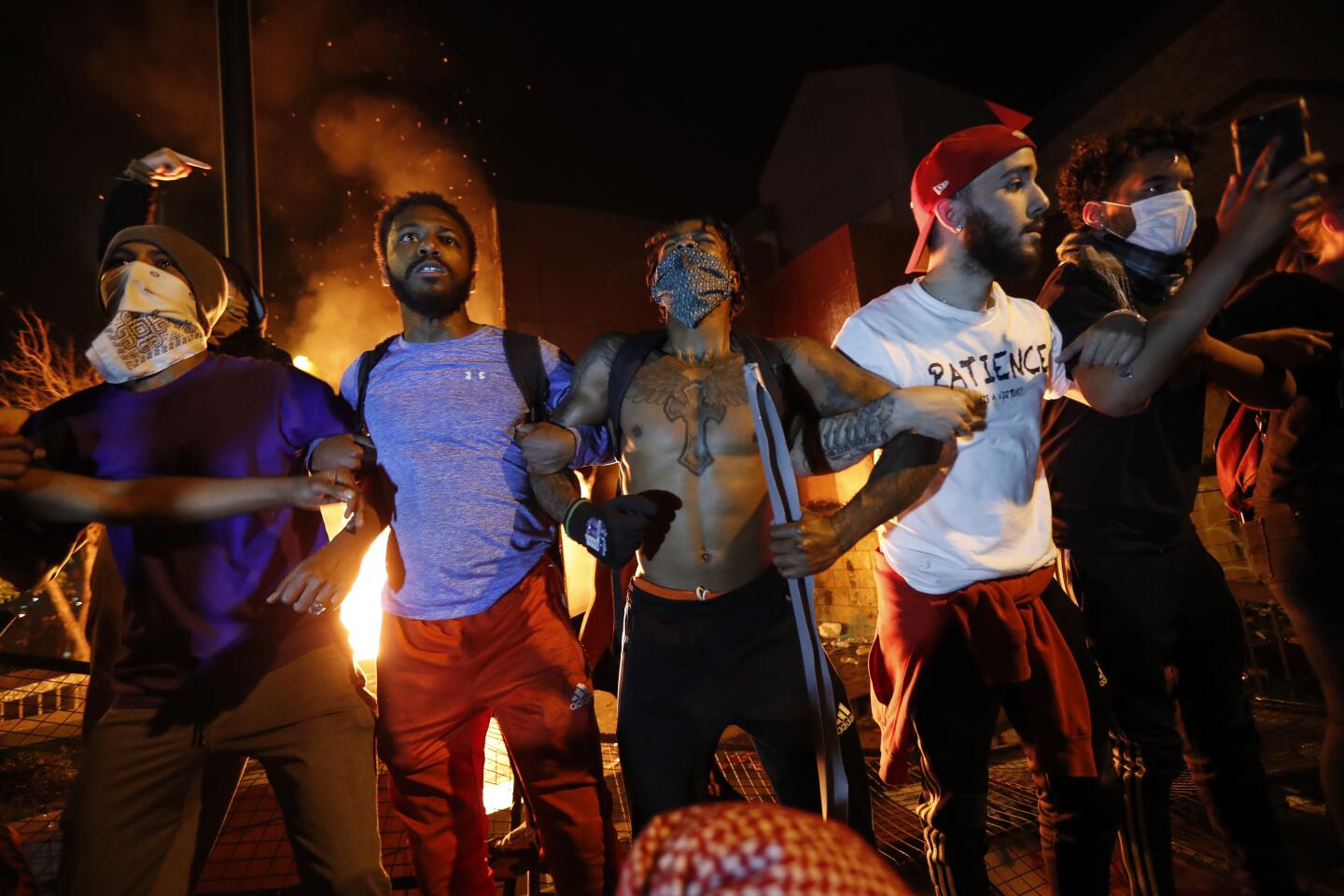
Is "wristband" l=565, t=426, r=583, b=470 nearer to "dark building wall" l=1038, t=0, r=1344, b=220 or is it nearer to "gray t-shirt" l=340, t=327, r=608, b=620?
"gray t-shirt" l=340, t=327, r=608, b=620

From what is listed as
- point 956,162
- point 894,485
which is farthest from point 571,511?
point 956,162

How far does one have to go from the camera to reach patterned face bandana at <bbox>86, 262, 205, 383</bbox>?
2604 millimetres

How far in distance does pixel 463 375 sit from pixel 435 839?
2.03 m

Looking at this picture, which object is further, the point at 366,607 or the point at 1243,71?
the point at 1243,71

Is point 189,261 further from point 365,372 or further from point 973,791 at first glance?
point 973,791

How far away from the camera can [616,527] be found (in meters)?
2.40

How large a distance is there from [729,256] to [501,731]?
2.39 metres

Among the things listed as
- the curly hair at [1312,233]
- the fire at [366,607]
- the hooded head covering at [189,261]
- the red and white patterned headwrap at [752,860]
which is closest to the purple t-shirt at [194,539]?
the hooded head covering at [189,261]

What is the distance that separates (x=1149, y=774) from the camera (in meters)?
2.87

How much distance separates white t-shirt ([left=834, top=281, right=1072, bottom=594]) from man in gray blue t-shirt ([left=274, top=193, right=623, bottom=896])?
1.38 meters

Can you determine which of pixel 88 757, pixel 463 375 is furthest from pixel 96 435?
pixel 463 375

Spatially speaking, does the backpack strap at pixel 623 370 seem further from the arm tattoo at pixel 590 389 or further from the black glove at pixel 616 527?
the black glove at pixel 616 527

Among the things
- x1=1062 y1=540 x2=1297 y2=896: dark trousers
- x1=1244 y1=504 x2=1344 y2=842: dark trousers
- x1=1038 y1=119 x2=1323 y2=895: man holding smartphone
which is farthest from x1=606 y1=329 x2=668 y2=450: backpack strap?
x1=1244 y1=504 x2=1344 y2=842: dark trousers

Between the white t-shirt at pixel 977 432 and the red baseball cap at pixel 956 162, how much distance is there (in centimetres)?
40
